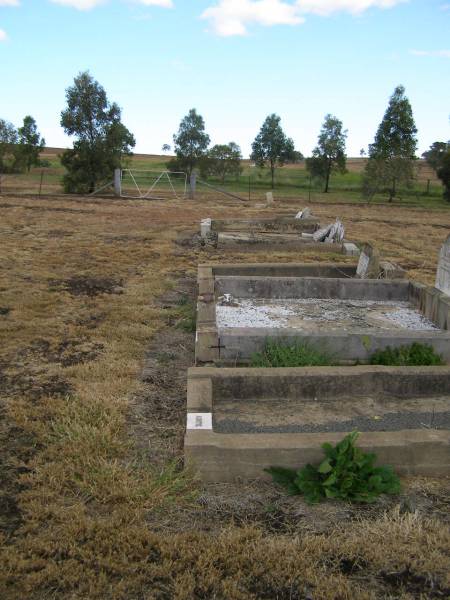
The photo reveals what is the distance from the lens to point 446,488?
3.84 metres

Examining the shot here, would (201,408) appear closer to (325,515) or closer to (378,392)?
(325,515)

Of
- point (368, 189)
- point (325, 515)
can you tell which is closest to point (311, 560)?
point (325, 515)

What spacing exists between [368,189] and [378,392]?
29.5 meters

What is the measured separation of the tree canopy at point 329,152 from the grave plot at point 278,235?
25200 mm

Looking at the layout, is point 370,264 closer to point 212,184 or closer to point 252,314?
point 252,314

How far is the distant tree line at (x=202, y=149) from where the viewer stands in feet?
91.9

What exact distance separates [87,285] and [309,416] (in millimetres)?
5915

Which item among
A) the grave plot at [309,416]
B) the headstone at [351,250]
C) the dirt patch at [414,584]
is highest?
the headstone at [351,250]

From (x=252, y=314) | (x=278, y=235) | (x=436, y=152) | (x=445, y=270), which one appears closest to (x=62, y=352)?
(x=252, y=314)

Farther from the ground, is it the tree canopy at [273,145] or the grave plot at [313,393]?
the tree canopy at [273,145]

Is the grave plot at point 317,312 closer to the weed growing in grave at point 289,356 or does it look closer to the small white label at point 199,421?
the weed growing in grave at point 289,356

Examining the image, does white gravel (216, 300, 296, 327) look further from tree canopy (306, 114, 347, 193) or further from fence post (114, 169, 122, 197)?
tree canopy (306, 114, 347, 193)

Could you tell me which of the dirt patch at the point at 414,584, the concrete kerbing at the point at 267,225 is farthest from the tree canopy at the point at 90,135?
the dirt patch at the point at 414,584

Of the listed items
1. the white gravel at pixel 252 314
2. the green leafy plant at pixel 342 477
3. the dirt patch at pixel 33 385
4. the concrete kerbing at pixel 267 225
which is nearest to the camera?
the green leafy plant at pixel 342 477
